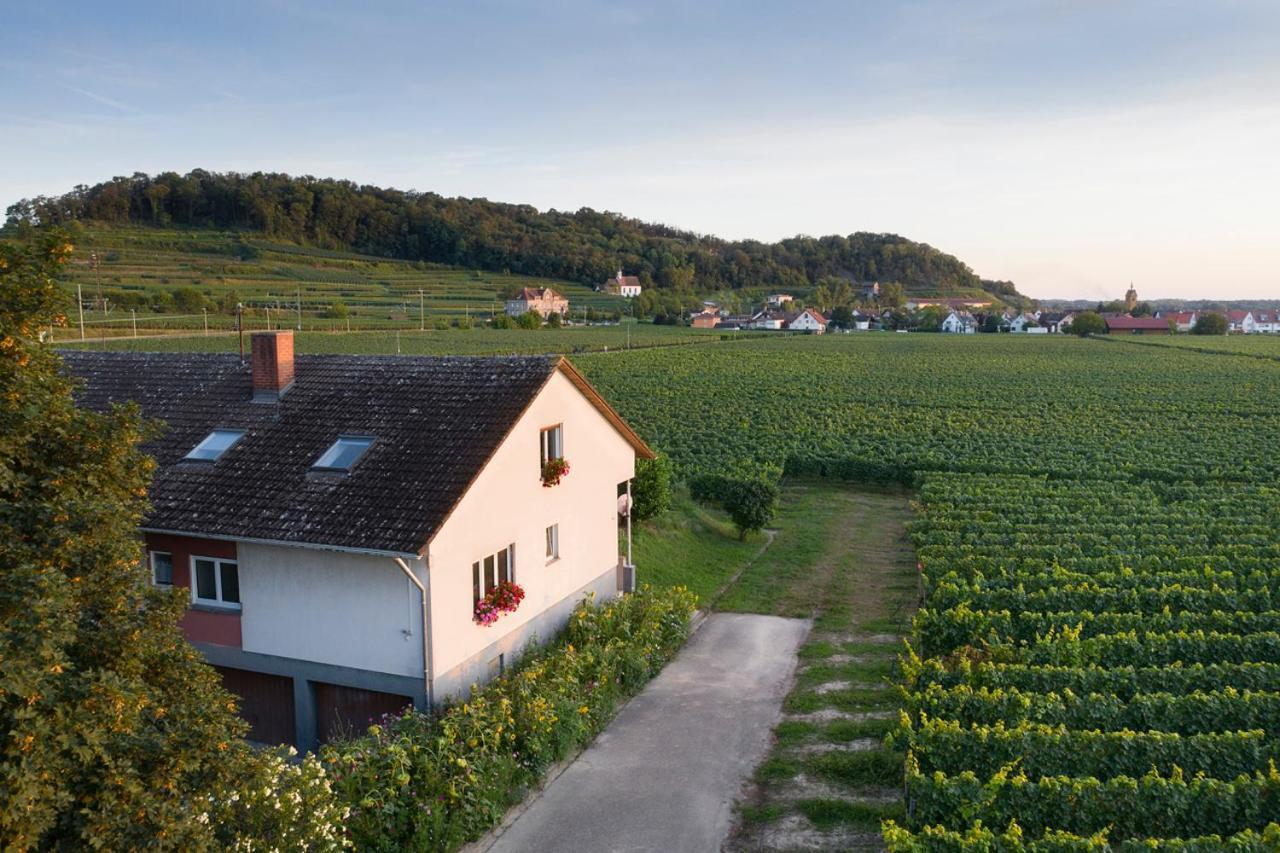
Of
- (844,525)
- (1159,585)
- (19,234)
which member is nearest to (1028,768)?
(1159,585)

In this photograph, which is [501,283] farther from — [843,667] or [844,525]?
[843,667]

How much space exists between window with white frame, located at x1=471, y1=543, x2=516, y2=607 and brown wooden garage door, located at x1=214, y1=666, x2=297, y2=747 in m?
3.48

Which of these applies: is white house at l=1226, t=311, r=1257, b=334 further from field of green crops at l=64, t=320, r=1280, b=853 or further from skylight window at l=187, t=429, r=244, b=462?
skylight window at l=187, t=429, r=244, b=462

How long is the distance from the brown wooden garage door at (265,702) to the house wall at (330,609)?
68cm

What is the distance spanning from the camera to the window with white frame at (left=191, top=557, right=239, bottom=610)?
1623 centimetres

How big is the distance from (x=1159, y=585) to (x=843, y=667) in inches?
259

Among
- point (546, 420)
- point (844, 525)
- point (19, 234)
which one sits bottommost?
point (844, 525)

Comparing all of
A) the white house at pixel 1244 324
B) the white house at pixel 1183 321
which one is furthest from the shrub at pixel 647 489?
the white house at pixel 1244 324

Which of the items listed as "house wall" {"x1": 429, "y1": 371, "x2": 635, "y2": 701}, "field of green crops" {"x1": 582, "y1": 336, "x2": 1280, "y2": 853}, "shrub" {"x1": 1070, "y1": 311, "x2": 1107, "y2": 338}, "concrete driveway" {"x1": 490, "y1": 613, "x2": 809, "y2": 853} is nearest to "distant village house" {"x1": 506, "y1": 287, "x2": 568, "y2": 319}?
"shrub" {"x1": 1070, "y1": 311, "x2": 1107, "y2": 338}

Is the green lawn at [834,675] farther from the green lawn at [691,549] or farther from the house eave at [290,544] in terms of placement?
the house eave at [290,544]

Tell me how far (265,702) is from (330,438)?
4634 mm

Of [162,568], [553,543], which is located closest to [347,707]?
[162,568]

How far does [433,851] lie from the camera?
1157 cm

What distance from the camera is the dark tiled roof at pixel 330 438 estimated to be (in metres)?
15.2
